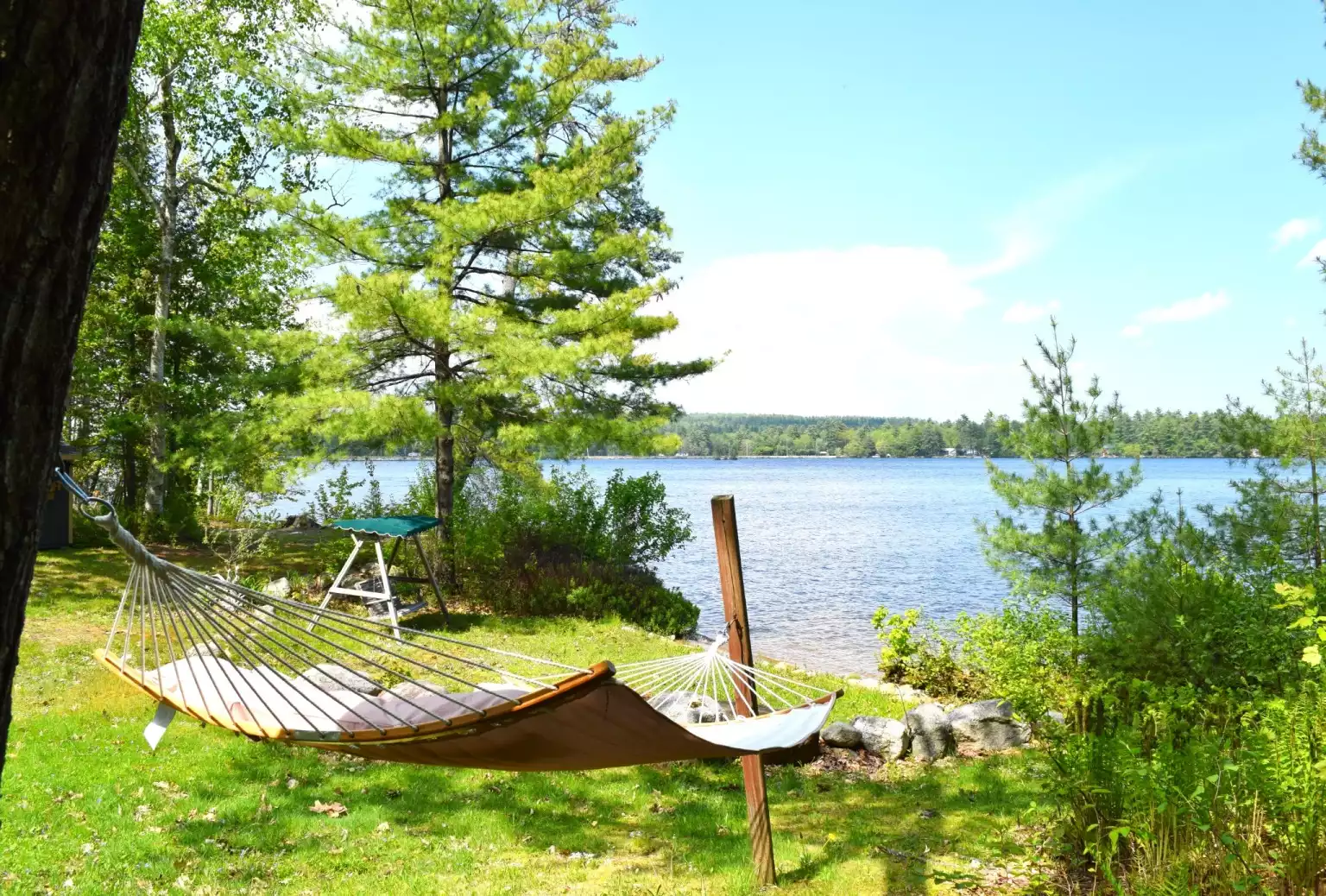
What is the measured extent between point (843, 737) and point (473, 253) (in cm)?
676

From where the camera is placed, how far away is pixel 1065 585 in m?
7.27

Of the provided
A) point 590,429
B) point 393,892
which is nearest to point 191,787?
point 393,892

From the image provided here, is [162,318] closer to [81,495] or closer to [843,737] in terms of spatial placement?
[843,737]

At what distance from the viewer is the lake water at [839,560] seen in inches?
411

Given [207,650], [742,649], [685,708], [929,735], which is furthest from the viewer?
[929,735]

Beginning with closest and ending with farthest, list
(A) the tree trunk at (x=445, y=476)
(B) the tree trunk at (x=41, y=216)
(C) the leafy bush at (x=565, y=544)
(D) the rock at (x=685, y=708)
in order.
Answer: (B) the tree trunk at (x=41, y=216)
(D) the rock at (x=685, y=708)
(C) the leafy bush at (x=565, y=544)
(A) the tree trunk at (x=445, y=476)

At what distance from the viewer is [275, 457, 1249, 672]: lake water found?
34.3ft

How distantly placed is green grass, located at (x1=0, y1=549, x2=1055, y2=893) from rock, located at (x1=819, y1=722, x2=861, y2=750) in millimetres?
345

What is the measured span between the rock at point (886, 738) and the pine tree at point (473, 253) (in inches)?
177

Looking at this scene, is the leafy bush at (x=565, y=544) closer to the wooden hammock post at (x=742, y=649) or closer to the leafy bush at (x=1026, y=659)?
the leafy bush at (x=1026, y=659)

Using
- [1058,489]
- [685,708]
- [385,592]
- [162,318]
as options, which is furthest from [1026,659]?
[162,318]

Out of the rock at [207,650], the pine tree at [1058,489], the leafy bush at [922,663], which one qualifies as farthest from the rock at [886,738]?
the rock at [207,650]

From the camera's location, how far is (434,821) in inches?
149

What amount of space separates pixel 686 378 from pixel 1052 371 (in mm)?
4496
